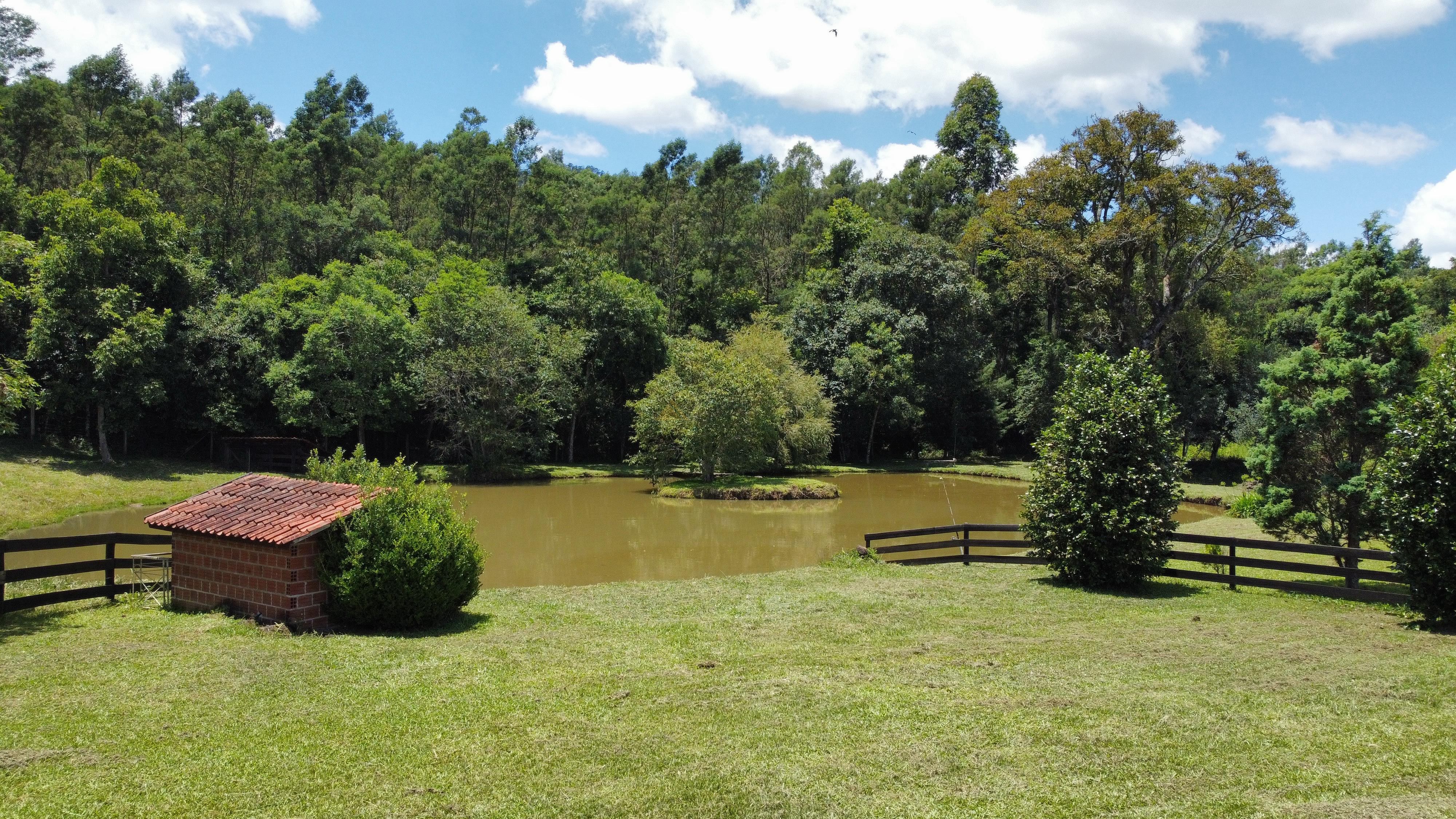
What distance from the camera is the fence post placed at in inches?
452

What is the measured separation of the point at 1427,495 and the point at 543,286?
46.1 meters

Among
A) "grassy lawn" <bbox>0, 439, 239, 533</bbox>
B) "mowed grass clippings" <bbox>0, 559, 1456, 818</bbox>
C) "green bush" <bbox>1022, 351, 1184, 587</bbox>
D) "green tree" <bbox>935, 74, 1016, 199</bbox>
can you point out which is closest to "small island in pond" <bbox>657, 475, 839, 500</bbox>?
"grassy lawn" <bbox>0, 439, 239, 533</bbox>

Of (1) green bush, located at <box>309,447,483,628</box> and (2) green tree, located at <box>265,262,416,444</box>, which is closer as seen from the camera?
(1) green bush, located at <box>309,447,483,628</box>

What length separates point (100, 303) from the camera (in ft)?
109

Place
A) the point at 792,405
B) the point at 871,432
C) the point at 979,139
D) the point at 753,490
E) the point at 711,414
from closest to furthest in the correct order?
the point at 753,490 → the point at 711,414 → the point at 792,405 → the point at 871,432 → the point at 979,139

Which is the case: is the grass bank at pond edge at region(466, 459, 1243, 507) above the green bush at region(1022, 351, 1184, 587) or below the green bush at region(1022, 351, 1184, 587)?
below

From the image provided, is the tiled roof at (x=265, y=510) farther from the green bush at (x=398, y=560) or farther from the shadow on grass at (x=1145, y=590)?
the shadow on grass at (x=1145, y=590)

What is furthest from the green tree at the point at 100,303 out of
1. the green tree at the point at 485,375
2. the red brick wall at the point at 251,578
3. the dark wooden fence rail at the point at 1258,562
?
the dark wooden fence rail at the point at 1258,562

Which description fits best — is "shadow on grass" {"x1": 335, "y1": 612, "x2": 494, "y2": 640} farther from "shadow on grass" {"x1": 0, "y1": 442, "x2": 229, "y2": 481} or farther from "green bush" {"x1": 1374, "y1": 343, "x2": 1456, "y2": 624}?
"shadow on grass" {"x1": 0, "y1": 442, "x2": 229, "y2": 481}

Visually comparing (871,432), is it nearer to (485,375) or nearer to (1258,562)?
(485,375)

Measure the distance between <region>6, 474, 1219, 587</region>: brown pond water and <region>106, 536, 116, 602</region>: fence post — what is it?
8.68 ft

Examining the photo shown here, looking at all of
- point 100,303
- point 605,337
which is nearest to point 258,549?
point 100,303

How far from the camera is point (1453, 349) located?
11.5 meters

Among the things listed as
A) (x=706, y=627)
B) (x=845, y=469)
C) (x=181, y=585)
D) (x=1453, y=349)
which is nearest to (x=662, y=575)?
(x=706, y=627)
